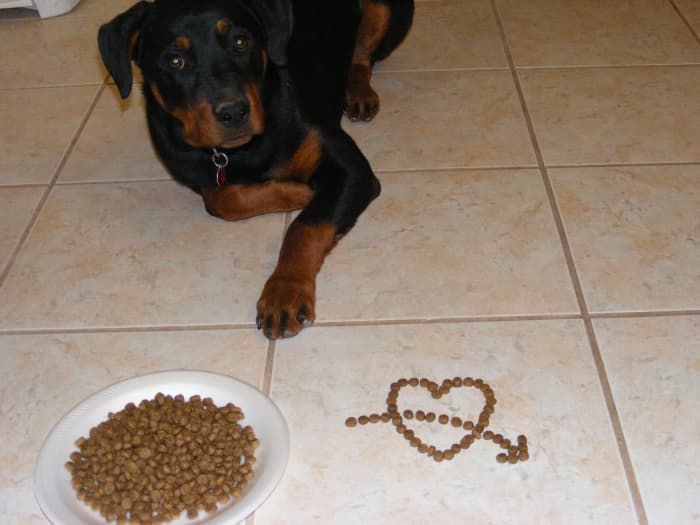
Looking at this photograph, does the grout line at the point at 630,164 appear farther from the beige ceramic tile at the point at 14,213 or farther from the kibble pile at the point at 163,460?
the beige ceramic tile at the point at 14,213

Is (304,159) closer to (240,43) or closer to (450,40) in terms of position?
(240,43)

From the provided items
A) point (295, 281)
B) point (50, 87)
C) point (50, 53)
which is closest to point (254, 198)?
point (295, 281)

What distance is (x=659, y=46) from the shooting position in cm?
318

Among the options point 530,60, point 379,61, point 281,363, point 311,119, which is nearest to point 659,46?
point 530,60

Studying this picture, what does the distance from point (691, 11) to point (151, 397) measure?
2766 mm

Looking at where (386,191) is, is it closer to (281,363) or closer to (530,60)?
(281,363)

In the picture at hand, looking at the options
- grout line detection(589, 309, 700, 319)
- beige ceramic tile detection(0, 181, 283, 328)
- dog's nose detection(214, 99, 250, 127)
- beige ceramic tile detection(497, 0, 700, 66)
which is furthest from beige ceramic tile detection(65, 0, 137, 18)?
grout line detection(589, 309, 700, 319)

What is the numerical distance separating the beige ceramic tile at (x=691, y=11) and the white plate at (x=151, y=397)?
8.17 feet

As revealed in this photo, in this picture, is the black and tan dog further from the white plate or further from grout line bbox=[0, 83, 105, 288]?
grout line bbox=[0, 83, 105, 288]

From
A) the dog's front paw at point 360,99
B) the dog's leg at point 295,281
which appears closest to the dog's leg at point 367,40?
the dog's front paw at point 360,99

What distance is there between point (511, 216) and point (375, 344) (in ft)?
2.09

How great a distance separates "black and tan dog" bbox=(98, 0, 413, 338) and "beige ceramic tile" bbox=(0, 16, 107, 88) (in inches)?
43.0

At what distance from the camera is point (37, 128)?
295 centimetres

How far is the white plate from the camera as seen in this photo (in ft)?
5.04
